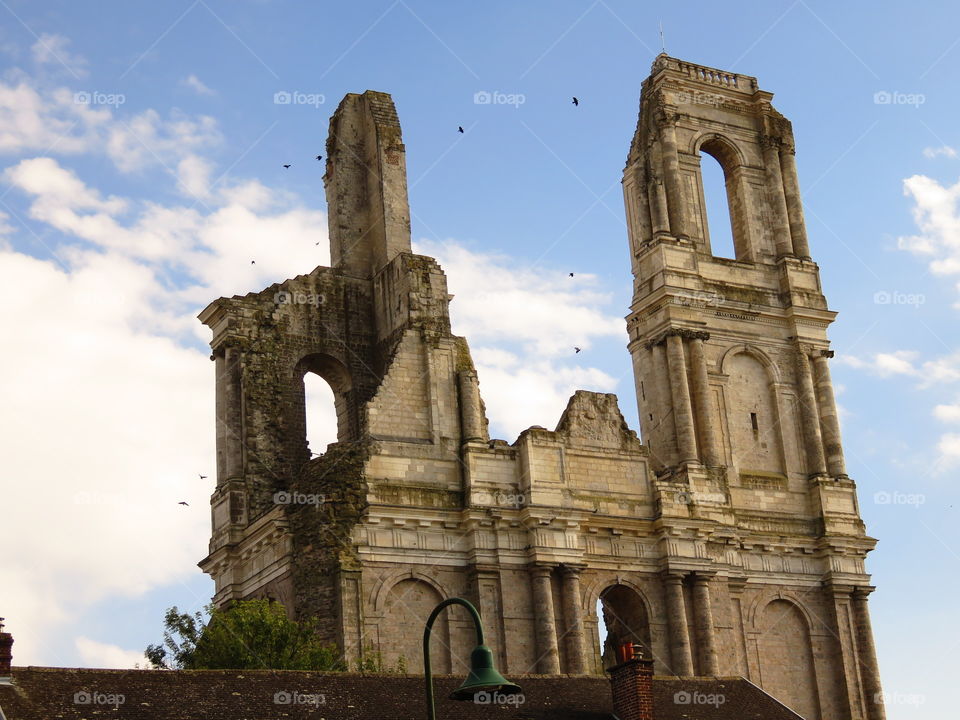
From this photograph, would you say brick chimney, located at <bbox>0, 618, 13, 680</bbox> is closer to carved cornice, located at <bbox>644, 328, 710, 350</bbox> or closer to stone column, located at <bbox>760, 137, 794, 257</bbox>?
carved cornice, located at <bbox>644, 328, 710, 350</bbox>

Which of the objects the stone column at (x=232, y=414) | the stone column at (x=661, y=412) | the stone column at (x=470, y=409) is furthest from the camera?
the stone column at (x=661, y=412)

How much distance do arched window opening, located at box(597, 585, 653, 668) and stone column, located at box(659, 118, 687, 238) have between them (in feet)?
36.8

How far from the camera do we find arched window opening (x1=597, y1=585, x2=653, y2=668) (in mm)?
41688

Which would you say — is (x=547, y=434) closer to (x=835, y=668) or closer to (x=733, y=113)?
(x=835, y=668)

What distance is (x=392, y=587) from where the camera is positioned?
38.9 metres

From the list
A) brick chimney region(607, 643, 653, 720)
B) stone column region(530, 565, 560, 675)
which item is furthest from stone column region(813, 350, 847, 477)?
brick chimney region(607, 643, 653, 720)

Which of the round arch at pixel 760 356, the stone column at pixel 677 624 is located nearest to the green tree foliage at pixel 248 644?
the stone column at pixel 677 624

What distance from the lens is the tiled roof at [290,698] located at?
2512 cm

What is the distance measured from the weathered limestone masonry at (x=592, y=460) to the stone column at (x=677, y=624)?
0.18 feet

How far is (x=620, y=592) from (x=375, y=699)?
Result: 52.8 ft

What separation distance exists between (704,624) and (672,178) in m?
13.8

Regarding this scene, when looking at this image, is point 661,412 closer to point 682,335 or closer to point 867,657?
point 682,335

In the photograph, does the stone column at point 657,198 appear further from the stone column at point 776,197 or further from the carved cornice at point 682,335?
the stone column at point 776,197

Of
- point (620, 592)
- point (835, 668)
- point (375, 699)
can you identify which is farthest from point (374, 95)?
point (375, 699)
